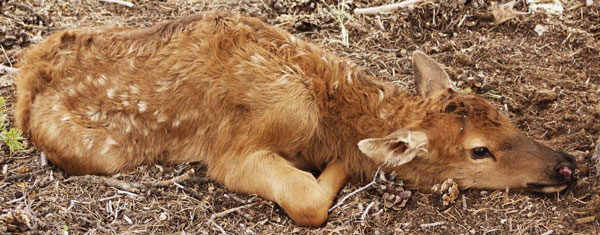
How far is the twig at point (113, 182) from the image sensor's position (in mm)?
4613

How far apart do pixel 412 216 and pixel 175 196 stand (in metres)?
1.87

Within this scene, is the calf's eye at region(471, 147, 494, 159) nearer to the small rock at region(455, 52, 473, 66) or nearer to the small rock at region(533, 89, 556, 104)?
the small rock at region(533, 89, 556, 104)

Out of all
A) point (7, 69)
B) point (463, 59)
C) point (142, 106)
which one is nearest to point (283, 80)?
point (142, 106)

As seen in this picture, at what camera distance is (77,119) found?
198 inches

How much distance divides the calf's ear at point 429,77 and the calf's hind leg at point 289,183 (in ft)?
3.20

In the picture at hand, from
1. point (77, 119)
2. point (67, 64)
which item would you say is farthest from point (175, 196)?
point (67, 64)

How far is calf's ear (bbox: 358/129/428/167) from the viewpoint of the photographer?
4098 mm

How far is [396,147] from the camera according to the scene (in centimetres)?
425

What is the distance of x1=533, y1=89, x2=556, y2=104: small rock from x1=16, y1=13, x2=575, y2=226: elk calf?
1078mm

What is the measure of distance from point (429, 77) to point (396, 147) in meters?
0.89

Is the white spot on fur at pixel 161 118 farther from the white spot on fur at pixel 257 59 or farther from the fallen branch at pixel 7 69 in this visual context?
the fallen branch at pixel 7 69

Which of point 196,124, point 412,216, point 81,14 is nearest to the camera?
point 412,216

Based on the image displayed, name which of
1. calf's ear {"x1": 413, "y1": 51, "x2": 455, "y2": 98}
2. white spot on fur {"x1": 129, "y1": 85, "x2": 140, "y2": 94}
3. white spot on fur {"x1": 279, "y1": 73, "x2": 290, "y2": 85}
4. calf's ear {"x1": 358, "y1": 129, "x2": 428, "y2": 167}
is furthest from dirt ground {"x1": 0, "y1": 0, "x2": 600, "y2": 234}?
white spot on fur {"x1": 279, "y1": 73, "x2": 290, "y2": 85}

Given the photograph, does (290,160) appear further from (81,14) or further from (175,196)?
(81,14)
